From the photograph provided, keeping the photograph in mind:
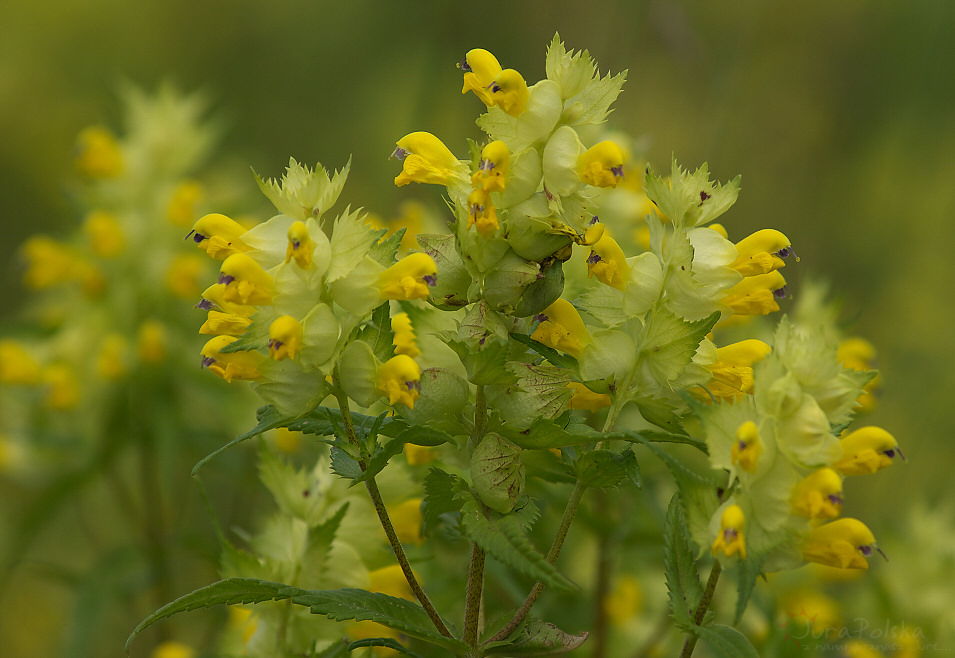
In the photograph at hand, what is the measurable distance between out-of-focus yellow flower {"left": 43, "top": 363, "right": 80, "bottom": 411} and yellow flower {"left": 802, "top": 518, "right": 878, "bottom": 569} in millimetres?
1849

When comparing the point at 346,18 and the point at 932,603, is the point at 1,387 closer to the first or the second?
the point at 932,603

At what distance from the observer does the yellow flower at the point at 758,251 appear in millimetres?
984

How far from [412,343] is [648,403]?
1.01 ft

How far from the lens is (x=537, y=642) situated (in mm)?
977

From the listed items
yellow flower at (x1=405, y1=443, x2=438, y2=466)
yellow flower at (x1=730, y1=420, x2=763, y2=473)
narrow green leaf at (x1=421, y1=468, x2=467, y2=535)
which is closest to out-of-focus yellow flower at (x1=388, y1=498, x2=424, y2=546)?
yellow flower at (x1=405, y1=443, x2=438, y2=466)

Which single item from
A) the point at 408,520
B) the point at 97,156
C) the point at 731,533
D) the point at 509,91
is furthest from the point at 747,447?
the point at 97,156

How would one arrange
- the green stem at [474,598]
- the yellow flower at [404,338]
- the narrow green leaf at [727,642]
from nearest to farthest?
the narrow green leaf at [727,642] → the green stem at [474,598] → the yellow flower at [404,338]

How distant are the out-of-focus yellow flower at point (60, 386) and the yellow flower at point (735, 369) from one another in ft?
5.66

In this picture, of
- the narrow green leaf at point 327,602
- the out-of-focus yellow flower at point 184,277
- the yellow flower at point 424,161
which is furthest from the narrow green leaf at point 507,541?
the out-of-focus yellow flower at point 184,277

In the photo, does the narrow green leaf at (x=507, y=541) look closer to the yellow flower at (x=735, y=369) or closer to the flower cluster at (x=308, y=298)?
the flower cluster at (x=308, y=298)

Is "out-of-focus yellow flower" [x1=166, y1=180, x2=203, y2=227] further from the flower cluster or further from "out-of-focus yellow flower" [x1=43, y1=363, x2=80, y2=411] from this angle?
the flower cluster

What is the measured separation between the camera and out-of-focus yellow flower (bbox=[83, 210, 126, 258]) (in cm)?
212

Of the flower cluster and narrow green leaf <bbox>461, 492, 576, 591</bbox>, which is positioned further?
the flower cluster

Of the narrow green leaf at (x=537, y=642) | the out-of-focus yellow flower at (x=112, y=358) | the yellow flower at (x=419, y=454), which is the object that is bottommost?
the narrow green leaf at (x=537, y=642)
